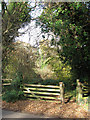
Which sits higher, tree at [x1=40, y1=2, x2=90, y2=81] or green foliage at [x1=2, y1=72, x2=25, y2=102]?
tree at [x1=40, y1=2, x2=90, y2=81]

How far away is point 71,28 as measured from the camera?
597 centimetres

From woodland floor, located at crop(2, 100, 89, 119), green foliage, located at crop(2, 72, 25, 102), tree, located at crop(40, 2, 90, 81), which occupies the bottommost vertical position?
woodland floor, located at crop(2, 100, 89, 119)

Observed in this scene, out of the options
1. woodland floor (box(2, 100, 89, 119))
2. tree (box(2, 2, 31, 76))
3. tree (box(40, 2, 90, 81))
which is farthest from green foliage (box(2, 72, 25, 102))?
tree (box(40, 2, 90, 81))

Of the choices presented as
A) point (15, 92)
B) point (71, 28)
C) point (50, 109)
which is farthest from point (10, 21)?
point (50, 109)

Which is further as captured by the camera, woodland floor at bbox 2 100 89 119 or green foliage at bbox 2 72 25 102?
green foliage at bbox 2 72 25 102

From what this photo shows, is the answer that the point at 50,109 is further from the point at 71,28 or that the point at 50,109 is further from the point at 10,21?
the point at 10,21

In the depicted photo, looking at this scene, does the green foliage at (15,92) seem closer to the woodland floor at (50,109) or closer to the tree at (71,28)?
the woodland floor at (50,109)

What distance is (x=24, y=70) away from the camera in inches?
287

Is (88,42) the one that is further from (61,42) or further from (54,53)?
(54,53)

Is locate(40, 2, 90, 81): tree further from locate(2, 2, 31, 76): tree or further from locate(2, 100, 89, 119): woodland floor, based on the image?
locate(2, 100, 89, 119): woodland floor

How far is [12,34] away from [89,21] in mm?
4869

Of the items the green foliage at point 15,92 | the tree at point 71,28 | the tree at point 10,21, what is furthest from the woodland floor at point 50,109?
the tree at point 10,21

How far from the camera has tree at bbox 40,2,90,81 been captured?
5902mm

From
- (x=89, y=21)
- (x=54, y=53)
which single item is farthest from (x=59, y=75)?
(x=89, y=21)
